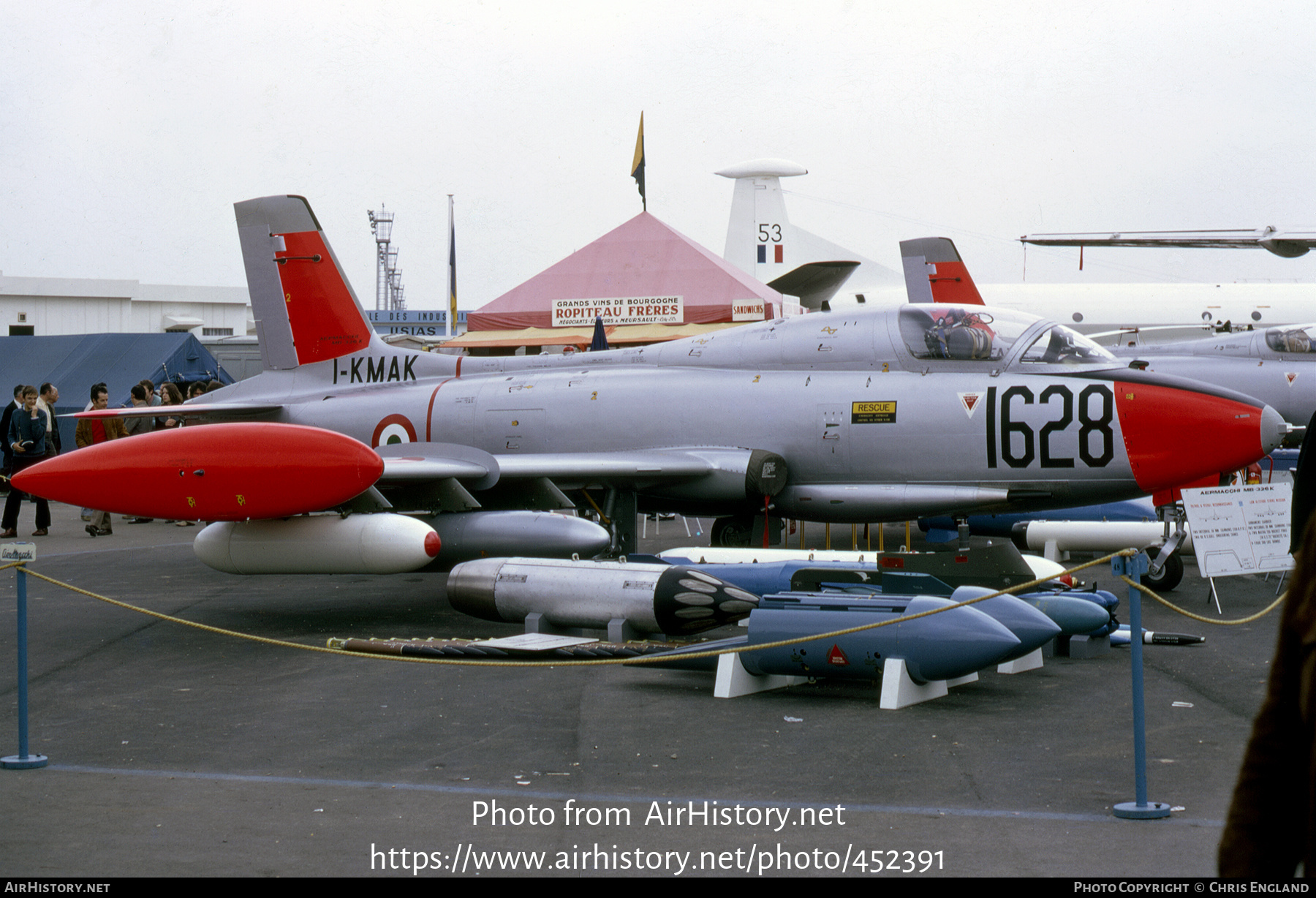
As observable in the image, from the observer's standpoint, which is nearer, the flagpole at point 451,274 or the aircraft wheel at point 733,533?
the aircraft wheel at point 733,533

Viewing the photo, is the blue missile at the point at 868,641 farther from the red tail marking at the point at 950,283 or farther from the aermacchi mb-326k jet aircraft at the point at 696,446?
the red tail marking at the point at 950,283

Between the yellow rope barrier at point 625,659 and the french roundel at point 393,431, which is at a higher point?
the french roundel at point 393,431

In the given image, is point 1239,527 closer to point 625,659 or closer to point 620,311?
point 625,659

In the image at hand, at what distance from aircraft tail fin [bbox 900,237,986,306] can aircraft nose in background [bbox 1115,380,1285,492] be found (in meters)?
12.2

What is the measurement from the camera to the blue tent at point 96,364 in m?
26.3

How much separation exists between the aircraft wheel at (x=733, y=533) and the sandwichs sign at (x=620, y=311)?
13533 millimetres

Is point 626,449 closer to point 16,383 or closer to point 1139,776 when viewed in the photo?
point 1139,776

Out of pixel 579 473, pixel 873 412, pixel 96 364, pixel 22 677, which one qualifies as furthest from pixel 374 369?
pixel 96 364

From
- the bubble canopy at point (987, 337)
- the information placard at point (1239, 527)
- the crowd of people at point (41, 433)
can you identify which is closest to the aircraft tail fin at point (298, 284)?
the crowd of people at point (41, 433)

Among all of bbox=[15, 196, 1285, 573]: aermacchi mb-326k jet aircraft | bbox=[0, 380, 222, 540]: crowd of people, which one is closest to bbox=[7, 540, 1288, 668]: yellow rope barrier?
bbox=[15, 196, 1285, 573]: aermacchi mb-326k jet aircraft

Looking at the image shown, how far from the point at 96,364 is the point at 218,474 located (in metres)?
19.9

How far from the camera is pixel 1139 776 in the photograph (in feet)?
16.6
